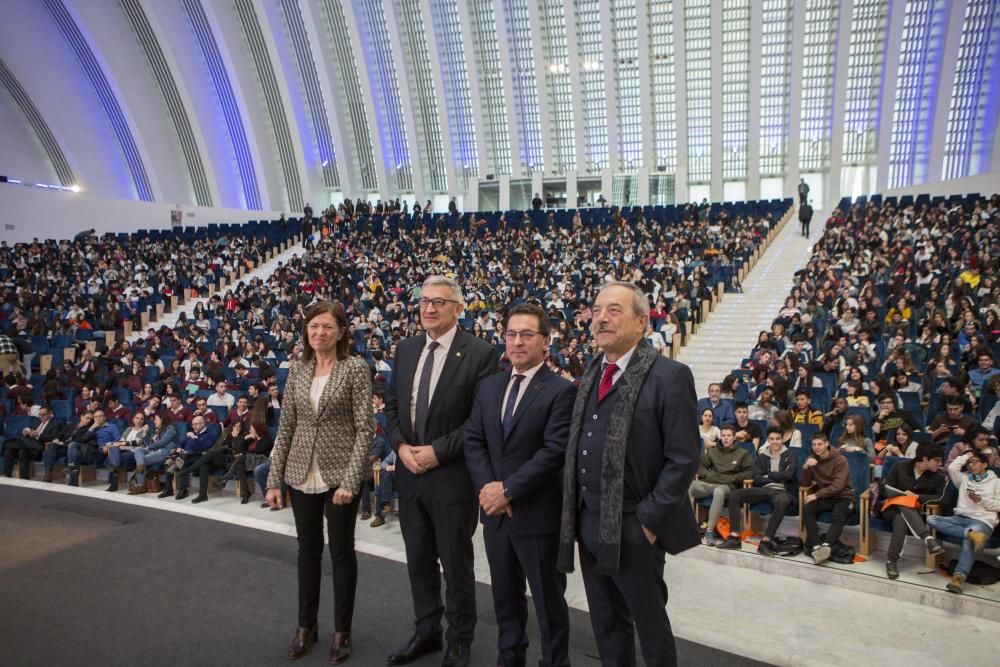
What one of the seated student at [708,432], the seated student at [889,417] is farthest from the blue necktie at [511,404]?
the seated student at [889,417]

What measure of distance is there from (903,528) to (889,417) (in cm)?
184

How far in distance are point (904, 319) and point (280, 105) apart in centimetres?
2774

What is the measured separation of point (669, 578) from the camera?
4.32 m

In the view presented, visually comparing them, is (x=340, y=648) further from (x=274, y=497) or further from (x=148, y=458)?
(x=148, y=458)

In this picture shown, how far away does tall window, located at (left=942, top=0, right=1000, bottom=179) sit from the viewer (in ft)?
76.8

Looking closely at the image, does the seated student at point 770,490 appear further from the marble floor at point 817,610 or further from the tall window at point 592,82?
the tall window at point 592,82

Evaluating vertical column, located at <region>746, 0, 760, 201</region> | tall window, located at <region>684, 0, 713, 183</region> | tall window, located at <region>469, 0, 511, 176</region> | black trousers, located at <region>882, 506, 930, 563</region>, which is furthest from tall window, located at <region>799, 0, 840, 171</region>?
black trousers, located at <region>882, 506, 930, 563</region>

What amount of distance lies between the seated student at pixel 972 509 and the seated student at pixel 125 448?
724 centimetres

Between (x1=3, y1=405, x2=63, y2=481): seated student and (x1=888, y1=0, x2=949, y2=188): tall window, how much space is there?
2826 cm

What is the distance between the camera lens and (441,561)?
297 cm

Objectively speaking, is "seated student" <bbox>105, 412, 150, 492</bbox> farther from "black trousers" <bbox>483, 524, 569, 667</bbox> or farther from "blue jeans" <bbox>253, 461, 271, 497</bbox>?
"black trousers" <bbox>483, 524, 569, 667</bbox>

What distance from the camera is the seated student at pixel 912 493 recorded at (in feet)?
14.6

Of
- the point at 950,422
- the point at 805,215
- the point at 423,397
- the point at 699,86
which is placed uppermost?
the point at 699,86

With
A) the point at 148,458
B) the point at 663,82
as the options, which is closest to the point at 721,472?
the point at 148,458
